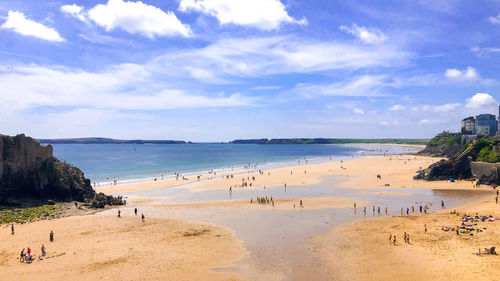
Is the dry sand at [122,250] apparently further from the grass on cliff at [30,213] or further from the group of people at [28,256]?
the grass on cliff at [30,213]

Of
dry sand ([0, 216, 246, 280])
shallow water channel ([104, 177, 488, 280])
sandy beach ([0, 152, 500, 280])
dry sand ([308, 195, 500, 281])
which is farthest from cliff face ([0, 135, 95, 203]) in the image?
dry sand ([308, 195, 500, 281])

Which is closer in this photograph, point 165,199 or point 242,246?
point 242,246

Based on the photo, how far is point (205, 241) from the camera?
2456cm

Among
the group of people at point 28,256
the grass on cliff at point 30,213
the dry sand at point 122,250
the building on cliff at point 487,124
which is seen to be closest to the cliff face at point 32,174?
the grass on cliff at point 30,213

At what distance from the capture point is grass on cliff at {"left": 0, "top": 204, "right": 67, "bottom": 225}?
1211 inches

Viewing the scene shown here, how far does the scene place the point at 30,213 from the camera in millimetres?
32812

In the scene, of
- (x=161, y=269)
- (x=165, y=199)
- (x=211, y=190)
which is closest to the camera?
(x=161, y=269)

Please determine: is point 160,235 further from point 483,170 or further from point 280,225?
point 483,170

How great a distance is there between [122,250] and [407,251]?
67.1 ft

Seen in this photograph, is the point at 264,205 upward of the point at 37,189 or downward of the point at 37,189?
downward

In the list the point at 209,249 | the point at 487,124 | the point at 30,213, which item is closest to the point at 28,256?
the point at 209,249

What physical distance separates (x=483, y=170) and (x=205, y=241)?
48.2 meters

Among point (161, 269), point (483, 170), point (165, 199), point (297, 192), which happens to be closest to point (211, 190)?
point (165, 199)

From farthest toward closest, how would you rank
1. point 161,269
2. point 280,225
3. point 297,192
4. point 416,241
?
point 297,192 → point 280,225 → point 416,241 → point 161,269
